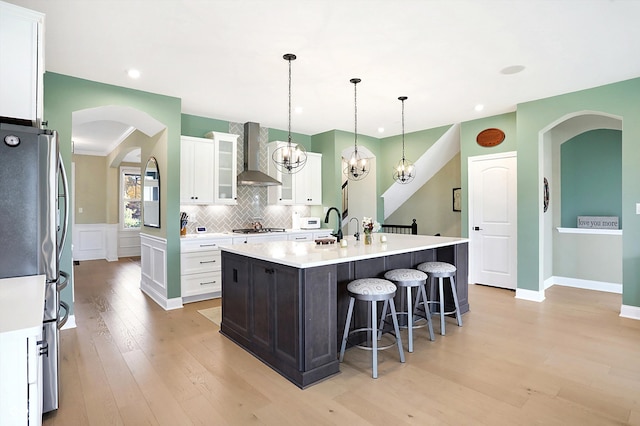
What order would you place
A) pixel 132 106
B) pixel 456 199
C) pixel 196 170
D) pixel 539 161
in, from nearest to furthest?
pixel 132 106
pixel 539 161
pixel 196 170
pixel 456 199

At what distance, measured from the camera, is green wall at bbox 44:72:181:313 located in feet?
12.1

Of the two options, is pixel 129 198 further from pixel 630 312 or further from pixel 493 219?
pixel 630 312

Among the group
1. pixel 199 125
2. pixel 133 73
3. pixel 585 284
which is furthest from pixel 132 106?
pixel 585 284

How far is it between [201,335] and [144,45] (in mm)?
2819

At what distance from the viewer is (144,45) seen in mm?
3084

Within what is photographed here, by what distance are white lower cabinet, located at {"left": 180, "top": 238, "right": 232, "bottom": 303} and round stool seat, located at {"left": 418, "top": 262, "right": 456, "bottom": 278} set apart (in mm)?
2679

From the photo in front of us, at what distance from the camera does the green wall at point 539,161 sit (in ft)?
13.0

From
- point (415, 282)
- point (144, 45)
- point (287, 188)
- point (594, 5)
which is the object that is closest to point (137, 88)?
point (144, 45)

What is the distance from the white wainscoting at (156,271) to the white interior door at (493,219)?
4688 millimetres

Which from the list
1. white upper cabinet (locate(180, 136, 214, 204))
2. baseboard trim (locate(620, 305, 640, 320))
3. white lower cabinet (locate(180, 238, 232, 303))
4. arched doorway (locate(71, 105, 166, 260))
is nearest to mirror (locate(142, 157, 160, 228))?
white upper cabinet (locate(180, 136, 214, 204))

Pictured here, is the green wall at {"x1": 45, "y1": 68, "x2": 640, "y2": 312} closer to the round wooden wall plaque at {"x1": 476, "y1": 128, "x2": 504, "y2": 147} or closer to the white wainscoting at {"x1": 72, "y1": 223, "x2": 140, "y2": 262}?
the round wooden wall plaque at {"x1": 476, "y1": 128, "x2": 504, "y2": 147}

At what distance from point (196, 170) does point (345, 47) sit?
2929 millimetres

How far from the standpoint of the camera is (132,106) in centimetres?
418

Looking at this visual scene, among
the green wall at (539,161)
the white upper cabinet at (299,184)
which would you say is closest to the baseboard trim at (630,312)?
the green wall at (539,161)
